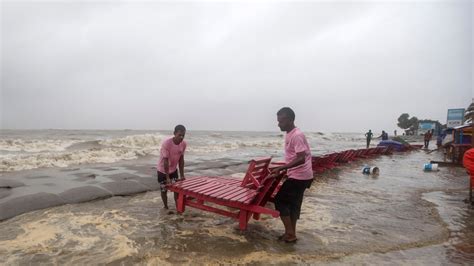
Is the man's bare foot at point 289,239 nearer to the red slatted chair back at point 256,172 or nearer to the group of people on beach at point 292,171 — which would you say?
the group of people on beach at point 292,171

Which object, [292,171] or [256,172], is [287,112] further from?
[256,172]

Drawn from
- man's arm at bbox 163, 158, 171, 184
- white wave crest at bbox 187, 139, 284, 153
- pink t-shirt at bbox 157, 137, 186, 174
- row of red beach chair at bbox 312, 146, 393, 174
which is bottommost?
Answer: white wave crest at bbox 187, 139, 284, 153

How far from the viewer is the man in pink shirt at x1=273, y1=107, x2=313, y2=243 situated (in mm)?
4104

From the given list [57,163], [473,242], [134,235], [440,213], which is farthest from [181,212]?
[57,163]

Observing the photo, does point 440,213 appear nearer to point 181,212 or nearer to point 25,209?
point 181,212

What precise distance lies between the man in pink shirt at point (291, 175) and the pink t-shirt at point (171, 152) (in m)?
2.24

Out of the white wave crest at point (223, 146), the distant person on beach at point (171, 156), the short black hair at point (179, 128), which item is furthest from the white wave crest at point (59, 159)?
the short black hair at point (179, 128)

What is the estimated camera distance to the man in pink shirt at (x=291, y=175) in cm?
410

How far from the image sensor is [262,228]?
4945 millimetres

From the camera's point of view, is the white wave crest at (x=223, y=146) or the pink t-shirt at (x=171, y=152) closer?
the pink t-shirt at (x=171, y=152)

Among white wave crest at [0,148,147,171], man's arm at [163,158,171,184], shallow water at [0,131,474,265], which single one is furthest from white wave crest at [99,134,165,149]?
man's arm at [163,158,171,184]

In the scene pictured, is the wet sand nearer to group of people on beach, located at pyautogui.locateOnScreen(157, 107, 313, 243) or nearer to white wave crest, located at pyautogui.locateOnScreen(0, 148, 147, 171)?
group of people on beach, located at pyautogui.locateOnScreen(157, 107, 313, 243)

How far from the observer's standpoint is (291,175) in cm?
418

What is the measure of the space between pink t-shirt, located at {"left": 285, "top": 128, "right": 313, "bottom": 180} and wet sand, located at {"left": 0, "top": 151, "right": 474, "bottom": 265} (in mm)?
1003
